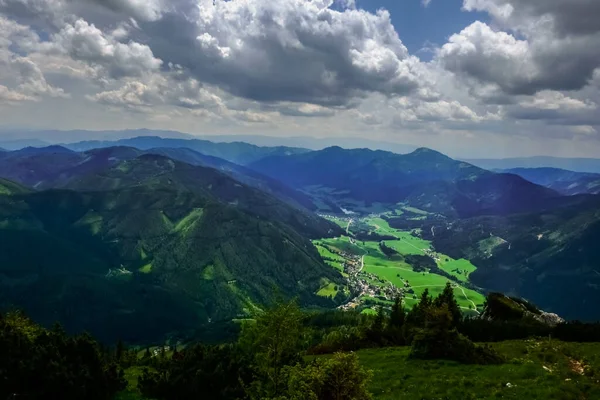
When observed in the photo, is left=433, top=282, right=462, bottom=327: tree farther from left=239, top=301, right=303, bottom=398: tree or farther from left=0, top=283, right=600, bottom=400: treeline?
left=239, top=301, right=303, bottom=398: tree

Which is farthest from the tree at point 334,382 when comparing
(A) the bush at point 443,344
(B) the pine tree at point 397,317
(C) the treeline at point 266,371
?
(B) the pine tree at point 397,317

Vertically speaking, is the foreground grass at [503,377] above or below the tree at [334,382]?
below

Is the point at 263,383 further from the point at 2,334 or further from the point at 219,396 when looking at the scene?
the point at 2,334

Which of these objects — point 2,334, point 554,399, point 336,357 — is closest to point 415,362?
point 554,399

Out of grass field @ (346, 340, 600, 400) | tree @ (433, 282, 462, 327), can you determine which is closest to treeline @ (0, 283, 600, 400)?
grass field @ (346, 340, 600, 400)

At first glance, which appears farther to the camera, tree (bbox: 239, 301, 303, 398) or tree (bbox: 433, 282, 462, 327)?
tree (bbox: 433, 282, 462, 327)

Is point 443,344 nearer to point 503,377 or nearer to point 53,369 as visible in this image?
point 503,377

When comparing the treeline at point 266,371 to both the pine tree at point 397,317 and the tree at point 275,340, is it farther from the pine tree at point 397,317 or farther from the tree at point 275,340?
the pine tree at point 397,317

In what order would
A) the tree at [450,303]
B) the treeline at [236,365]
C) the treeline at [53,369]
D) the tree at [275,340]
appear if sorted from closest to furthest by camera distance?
the treeline at [236,365]
the tree at [275,340]
the treeline at [53,369]
the tree at [450,303]

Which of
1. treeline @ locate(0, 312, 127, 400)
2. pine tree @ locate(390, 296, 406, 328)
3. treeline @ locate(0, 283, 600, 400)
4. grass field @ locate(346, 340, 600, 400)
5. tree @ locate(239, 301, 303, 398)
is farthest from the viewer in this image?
pine tree @ locate(390, 296, 406, 328)
